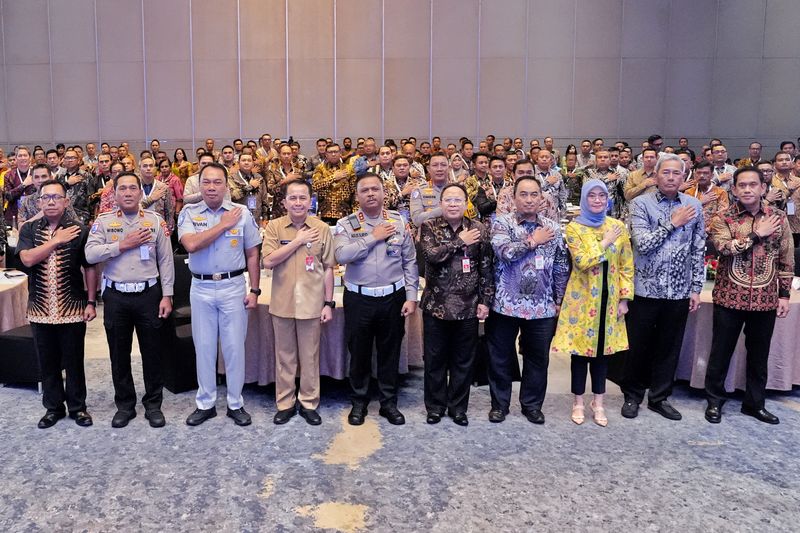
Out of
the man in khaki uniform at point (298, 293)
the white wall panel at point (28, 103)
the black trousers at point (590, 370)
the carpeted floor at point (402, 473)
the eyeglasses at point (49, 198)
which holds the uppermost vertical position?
the white wall panel at point (28, 103)

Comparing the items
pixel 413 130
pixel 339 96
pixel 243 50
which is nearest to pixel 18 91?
pixel 243 50

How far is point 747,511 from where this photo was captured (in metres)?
3.21

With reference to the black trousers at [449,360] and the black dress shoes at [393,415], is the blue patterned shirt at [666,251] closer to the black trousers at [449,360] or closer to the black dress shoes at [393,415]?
the black trousers at [449,360]

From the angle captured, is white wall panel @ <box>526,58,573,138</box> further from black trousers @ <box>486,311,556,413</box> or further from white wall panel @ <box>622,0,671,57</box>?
black trousers @ <box>486,311,556,413</box>

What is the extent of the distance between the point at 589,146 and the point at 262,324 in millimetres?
10985

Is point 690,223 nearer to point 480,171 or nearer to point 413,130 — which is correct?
point 480,171

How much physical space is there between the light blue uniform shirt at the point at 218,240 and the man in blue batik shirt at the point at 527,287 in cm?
154

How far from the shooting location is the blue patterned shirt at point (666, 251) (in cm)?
418

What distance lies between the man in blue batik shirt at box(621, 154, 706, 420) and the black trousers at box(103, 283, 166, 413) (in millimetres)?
3025

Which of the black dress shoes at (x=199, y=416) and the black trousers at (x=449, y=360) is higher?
the black trousers at (x=449, y=360)

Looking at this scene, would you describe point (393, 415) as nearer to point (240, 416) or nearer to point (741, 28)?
point (240, 416)

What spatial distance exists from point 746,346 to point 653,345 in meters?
0.58


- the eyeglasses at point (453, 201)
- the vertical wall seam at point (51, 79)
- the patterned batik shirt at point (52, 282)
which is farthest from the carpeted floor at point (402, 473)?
the vertical wall seam at point (51, 79)

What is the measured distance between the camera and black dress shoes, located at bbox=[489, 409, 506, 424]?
431 centimetres
